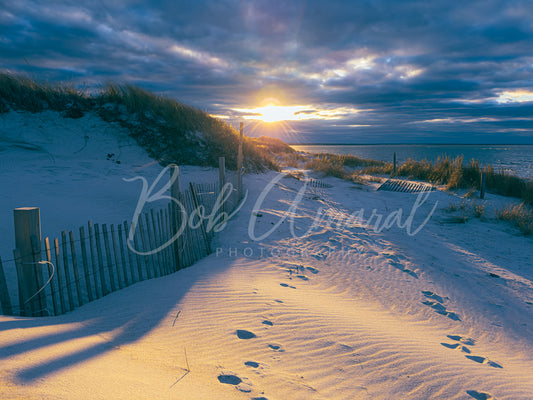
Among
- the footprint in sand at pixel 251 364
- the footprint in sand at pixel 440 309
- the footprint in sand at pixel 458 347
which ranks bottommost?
the footprint in sand at pixel 440 309

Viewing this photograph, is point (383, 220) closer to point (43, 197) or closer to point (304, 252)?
point (304, 252)

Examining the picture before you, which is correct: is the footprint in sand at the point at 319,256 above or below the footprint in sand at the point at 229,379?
below

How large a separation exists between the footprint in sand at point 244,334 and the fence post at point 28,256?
2240mm

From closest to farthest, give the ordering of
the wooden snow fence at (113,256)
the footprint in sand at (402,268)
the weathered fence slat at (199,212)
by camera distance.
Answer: the wooden snow fence at (113,256)
the footprint in sand at (402,268)
the weathered fence slat at (199,212)

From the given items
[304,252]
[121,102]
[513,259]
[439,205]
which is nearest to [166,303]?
[304,252]

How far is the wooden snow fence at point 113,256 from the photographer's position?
334 centimetres

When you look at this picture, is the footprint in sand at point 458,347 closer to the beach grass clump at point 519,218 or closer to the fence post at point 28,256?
the fence post at point 28,256

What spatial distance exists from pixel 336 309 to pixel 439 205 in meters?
10.3

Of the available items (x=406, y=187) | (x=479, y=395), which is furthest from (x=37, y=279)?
(x=406, y=187)

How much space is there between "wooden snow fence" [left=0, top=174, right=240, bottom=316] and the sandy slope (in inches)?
13.1

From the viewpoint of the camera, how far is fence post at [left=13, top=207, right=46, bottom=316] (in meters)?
2.99

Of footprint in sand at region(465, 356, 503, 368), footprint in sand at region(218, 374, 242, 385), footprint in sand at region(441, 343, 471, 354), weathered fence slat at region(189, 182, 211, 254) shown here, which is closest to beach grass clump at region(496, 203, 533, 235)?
footprint in sand at region(441, 343, 471, 354)

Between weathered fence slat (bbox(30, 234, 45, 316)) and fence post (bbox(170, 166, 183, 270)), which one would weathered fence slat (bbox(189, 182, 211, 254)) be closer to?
fence post (bbox(170, 166, 183, 270))

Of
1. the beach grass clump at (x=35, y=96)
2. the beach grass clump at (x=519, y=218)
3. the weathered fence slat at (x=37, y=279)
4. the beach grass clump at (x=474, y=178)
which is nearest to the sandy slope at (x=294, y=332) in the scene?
the weathered fence slat at (x=37, y=279)
